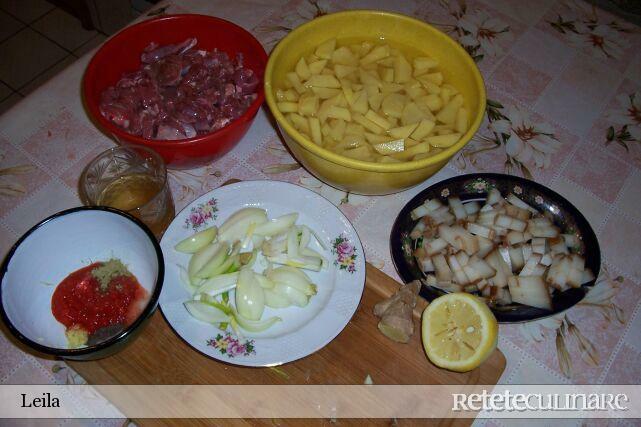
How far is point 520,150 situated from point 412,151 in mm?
483

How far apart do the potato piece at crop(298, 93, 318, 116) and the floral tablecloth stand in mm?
227

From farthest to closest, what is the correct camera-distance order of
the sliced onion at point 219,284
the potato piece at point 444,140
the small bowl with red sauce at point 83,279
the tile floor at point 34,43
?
the tile floor at point 34,43 → the potato piece at point 444,140 → the sliced onion at point 219,284 → the small bowl with red sauce at point 83,279

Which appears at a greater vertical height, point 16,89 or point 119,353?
point 119,353

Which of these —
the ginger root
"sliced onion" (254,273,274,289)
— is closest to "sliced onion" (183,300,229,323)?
"sliced onion" (254,273,274,289)

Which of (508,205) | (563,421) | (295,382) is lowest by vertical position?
(563,421)

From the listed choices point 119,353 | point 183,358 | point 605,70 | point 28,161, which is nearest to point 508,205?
point 605,70

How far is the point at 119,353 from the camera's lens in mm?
1176

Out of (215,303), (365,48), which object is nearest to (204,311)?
(215,303)

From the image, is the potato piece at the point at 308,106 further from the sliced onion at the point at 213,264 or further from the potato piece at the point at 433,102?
the sliced onion at the point at 213,264

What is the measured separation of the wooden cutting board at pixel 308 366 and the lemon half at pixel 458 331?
0.21 ft

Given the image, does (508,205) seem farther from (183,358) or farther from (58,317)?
(58,317)

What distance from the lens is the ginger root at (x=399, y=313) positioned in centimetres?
117

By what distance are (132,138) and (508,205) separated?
1.01 m

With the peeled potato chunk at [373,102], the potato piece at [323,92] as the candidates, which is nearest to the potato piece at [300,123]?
the peeled potato chunk at [373,102]
